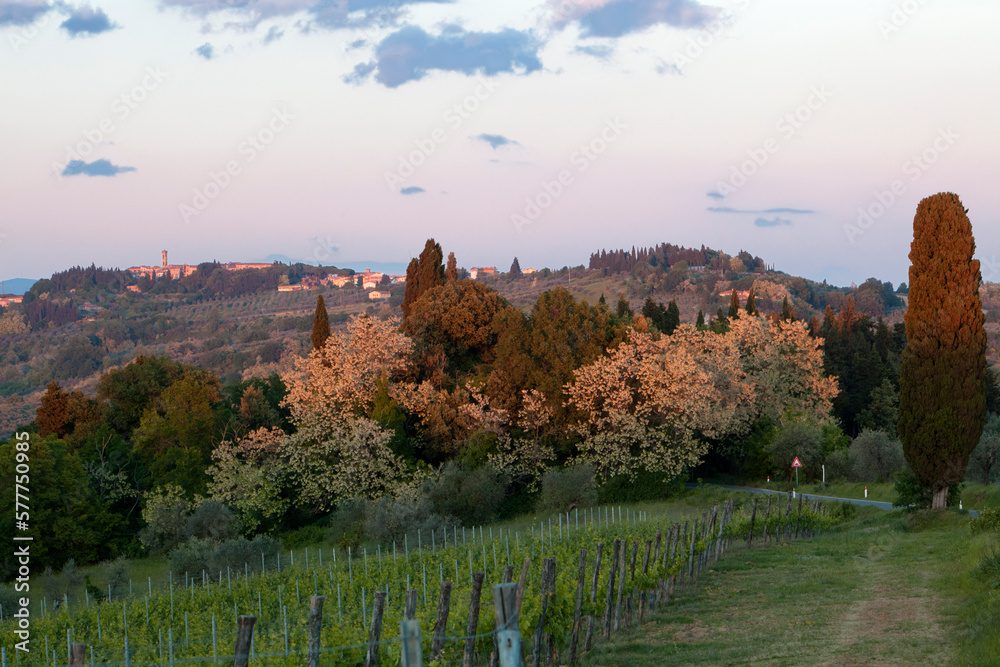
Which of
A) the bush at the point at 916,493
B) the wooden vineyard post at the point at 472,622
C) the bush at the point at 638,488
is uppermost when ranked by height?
the wooden vineyard post at the point at 472,622

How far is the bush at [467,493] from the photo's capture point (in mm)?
38406

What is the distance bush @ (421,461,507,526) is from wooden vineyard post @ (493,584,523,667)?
3135 cm

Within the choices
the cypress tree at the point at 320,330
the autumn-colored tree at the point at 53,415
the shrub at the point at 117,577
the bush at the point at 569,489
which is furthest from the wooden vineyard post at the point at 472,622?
the autumn-colored tree at the point at 53,415

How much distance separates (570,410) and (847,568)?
77.3 ft

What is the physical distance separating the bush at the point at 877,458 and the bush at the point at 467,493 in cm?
1640

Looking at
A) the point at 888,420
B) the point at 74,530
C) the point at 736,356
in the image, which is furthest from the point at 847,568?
the point at 888,420

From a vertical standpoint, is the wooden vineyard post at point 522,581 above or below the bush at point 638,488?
above

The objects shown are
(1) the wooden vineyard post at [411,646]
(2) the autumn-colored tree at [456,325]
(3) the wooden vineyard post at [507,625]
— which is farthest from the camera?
(2) the autumn-colored tree at [456,325]

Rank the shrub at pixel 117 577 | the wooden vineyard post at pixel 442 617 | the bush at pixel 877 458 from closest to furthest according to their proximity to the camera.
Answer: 1. the wooden vineyard post at pixel 442 617
2. the shrub at pixel 117 577
3. the bush at pixel 877 458

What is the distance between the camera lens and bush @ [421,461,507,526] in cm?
3841

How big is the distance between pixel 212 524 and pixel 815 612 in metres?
27.2

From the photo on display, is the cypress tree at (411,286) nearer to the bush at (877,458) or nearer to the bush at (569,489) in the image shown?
the bush at (569,489)

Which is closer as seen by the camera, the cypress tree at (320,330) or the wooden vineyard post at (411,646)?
the wooden vineyard post at (411,646)

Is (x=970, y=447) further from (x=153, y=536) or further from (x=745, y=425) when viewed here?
(x=153, y=536)
